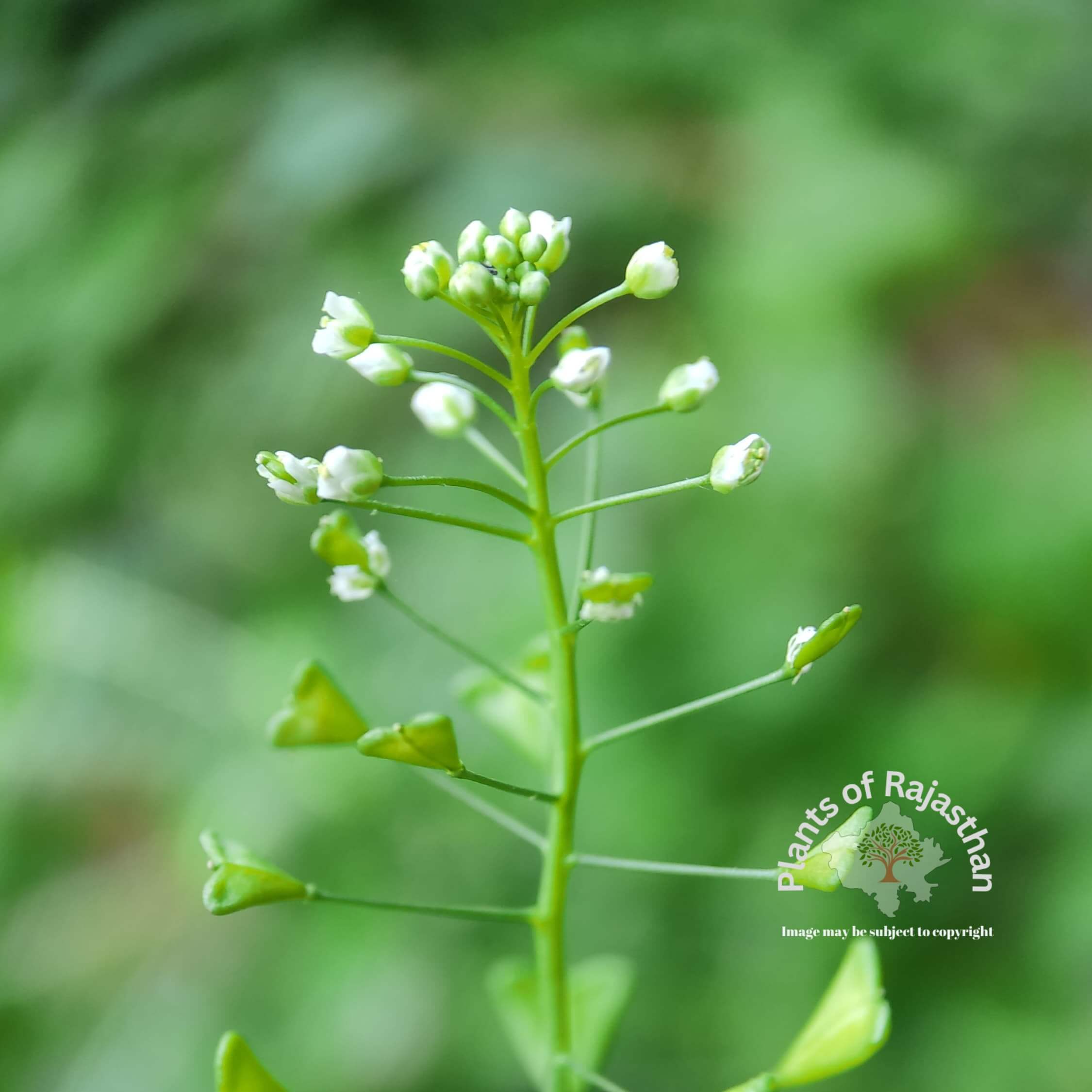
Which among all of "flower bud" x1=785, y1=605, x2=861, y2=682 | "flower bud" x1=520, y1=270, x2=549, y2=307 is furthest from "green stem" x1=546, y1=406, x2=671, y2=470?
"flower bud" x1=785, y1=605, x2=861, y2=682

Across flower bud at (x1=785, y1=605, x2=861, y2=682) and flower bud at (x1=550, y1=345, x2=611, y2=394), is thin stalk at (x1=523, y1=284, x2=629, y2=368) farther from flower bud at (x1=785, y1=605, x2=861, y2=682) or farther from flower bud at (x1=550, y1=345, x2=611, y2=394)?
flower bud at (x1=785, y1=605, x2=861, y2=682)

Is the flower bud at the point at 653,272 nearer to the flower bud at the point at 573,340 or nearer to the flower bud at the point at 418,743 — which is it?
the flower bud at the point at 573,340

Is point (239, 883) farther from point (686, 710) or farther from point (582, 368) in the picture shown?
point (582, 368)

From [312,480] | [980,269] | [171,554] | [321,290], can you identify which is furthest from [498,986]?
[980,269]

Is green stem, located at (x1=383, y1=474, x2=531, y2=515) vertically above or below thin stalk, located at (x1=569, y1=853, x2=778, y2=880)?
above

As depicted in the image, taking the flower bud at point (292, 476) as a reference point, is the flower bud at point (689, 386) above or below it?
above

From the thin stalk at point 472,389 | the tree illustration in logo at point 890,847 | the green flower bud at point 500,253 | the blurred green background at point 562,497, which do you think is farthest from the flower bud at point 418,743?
the blurred green background at point 562,497

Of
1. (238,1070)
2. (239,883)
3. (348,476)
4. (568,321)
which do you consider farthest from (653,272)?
(238,1070)
